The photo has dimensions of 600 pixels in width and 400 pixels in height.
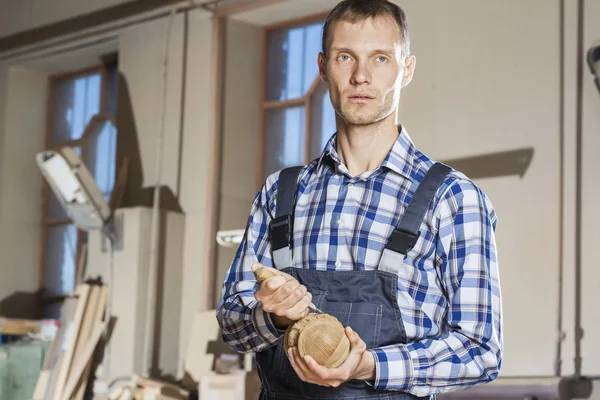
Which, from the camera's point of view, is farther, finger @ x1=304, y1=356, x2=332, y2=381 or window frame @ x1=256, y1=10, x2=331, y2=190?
window frame @ x1=256, y1=10, x2=331, y2=190

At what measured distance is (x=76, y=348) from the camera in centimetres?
580

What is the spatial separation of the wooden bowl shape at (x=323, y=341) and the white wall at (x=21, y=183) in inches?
270

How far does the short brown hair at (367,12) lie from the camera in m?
1.40

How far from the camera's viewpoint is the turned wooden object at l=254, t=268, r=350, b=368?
3.76 feet

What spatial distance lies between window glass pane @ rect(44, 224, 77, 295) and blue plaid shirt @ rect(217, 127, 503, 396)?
6.25m

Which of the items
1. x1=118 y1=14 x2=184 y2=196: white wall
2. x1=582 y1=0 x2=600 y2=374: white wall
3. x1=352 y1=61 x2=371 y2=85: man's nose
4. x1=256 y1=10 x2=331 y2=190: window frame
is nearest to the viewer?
x1=352 y1=61 x2=371 y2=85: man's nose

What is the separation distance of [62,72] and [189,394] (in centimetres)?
379

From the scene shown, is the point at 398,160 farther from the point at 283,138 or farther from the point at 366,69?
the point at 283,138

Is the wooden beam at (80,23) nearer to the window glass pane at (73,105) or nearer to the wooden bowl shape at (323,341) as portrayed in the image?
the window glass pane at (73,105)

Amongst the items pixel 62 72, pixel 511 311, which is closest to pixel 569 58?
pixel 511 311

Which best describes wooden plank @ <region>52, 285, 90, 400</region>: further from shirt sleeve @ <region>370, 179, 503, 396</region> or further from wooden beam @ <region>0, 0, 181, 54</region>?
shirt sleeve @ <region>370, 179, 503, 396</region>

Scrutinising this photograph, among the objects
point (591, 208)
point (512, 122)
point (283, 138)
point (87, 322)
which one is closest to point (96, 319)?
point (87, 322)

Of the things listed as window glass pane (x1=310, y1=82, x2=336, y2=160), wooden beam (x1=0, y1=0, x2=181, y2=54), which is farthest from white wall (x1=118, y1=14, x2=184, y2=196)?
window glass pane (x1=310, y1=82, x2=336, y2=160)

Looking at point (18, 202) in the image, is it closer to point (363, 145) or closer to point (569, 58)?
point (569, 58)
